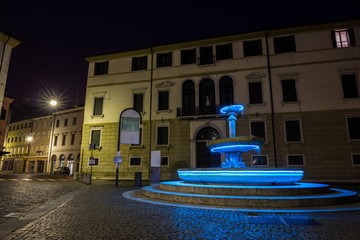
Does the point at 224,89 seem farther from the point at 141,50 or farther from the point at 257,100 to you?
the point at 141,50

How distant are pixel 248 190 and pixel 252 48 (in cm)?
1548

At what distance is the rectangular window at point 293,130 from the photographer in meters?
17.4

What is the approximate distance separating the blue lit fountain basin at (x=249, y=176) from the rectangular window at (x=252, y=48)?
13.4 m

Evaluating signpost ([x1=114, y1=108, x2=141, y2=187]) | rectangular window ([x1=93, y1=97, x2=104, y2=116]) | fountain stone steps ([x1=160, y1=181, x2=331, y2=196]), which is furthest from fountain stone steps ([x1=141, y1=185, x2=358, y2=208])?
rectangular window ([x1=93, y1=97, x2=104, y2=116])

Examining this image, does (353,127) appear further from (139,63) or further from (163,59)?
(139,63)

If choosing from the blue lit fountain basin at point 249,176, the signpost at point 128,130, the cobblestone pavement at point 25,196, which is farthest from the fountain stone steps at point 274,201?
the signpost at point 128,130

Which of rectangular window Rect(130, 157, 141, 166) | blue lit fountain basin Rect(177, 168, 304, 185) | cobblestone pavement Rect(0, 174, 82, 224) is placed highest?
rectangular window Rect(130, 157, 141, 166)

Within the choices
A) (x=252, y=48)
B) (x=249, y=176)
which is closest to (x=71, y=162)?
(x=252, y=48)

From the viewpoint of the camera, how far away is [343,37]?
1797cm

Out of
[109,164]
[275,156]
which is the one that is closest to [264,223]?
[275,156]

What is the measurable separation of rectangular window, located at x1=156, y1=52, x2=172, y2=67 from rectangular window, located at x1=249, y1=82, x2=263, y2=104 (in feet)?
26.0

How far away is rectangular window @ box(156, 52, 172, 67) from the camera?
21741 millimetres

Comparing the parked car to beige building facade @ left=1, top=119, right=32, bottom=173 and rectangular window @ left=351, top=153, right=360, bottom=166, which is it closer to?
beige building facade @ left=1, top=119, right=32, bottom=173

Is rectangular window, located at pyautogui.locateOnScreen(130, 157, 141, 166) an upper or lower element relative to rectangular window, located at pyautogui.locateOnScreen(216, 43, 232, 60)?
lower
